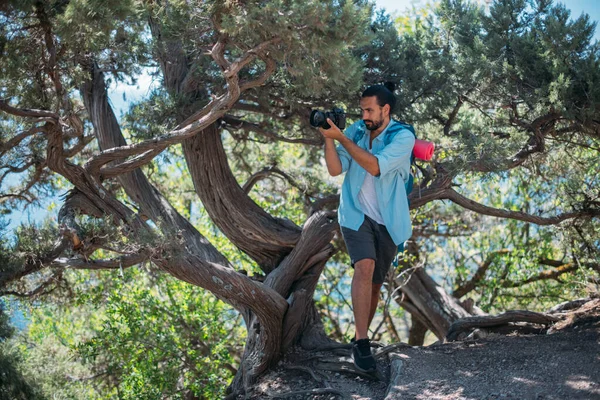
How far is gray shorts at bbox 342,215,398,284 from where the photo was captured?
434 cm

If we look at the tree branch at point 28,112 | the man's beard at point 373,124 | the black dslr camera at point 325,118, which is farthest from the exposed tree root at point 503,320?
the tree branch at point 28,112

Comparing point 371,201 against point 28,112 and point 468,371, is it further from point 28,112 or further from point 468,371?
point 28,112

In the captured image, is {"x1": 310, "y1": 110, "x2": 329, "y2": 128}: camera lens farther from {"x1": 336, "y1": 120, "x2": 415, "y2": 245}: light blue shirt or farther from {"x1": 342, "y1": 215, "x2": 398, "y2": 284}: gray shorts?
{"x1": 342, "y1": 215, "x2": 398, "y2": 284}: gray shorts

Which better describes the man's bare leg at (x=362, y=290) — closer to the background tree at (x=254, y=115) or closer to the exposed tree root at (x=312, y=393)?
the exposed tree root at (x=312, y=393)

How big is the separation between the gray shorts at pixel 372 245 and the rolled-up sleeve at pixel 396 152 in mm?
384

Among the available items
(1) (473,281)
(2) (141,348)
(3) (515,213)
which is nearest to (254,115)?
(2) (141,348)

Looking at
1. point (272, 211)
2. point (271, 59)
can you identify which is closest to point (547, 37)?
point (271, 59)

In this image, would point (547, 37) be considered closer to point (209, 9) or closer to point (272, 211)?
point (209, 9)

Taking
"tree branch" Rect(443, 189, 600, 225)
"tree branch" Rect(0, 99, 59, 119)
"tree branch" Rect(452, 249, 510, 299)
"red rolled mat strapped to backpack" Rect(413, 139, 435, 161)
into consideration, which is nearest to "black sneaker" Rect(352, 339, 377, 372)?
"red rolled mat strapped to backpack" Rect(413, 139, 435, 161)

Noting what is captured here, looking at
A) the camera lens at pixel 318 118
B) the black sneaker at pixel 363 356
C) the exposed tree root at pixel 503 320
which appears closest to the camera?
the camera lens at pixel 318 118

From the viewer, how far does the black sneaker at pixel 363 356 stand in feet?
14.5

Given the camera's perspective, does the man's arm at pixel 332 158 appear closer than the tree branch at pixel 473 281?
Yes

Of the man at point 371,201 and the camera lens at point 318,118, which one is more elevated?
the camera lens at point 318,118

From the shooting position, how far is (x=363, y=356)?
14.7 feet
